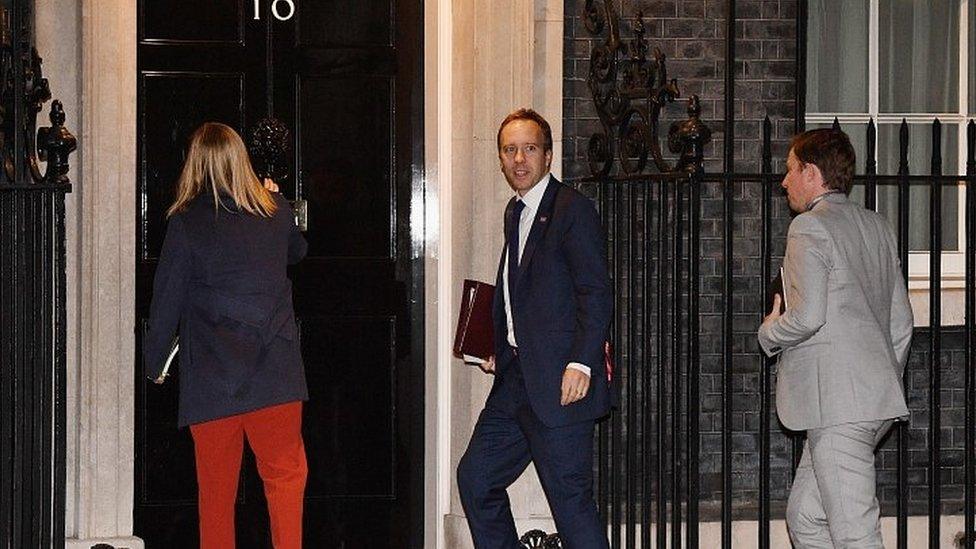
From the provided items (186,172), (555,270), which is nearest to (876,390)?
(555,270)

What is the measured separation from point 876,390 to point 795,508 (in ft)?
1.84

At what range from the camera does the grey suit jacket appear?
5.93m

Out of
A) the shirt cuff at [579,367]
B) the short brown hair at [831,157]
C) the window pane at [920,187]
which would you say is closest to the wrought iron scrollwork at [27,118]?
the shirt cuff at [579,367]

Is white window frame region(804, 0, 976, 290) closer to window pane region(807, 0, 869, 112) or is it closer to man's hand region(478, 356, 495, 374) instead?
window pane region(807, 0, 869, 112)

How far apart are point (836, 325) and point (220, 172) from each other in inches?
94.9

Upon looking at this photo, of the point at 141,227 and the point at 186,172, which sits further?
the point at 141,227

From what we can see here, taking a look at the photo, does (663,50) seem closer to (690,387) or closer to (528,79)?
(528,79)

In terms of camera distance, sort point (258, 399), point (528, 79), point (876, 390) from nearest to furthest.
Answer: point (876, 390) → point (258, 399) → point (528, 79)

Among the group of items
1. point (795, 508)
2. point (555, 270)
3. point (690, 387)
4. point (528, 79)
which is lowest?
point (795, 508)

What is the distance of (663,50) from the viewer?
771cm

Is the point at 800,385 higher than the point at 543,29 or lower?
lower

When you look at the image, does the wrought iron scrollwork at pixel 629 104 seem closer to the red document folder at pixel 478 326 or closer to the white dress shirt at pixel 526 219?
the white dress shirt at pixel 526 219

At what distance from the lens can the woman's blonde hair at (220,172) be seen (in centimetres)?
655

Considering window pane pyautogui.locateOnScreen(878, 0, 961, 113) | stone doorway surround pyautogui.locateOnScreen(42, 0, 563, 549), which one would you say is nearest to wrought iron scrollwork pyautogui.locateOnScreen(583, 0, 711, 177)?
stone doorway surround pyautogui.locateOnScreen(42, 0, 563, 549)
